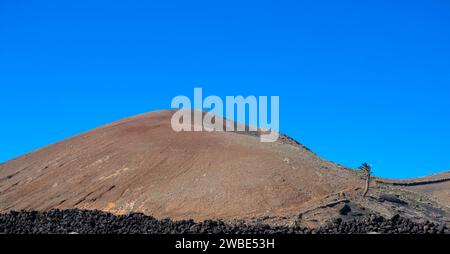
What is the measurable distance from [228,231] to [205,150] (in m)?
18.9

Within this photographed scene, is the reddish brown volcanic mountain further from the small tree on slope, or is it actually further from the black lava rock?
the black lava rock

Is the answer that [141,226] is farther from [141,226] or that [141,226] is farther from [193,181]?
[193,181]

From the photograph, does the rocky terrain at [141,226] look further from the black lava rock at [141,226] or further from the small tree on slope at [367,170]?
the small tree on slope at [367,170]

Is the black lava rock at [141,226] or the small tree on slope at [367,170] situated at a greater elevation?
the small tree on slope at [367,170]

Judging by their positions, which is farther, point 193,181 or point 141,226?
point 193,181

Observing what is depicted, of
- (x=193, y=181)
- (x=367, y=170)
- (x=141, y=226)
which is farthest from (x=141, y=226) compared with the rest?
(x=367, y=170)

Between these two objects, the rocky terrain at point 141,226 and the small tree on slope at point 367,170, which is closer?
the rocky terrain at point 141,226

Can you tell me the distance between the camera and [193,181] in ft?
124

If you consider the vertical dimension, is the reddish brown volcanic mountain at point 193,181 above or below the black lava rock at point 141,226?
above

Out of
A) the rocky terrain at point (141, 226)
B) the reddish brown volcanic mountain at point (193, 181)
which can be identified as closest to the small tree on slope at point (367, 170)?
the reddish brown volcanic mountain at point (193, 181)

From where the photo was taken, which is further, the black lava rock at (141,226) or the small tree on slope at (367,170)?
the small tree on slope at (367,170)

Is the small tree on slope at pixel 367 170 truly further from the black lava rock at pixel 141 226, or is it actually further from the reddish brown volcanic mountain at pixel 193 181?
the black lava rock at pixel 141 226

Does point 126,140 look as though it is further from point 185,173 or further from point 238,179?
point 238,179

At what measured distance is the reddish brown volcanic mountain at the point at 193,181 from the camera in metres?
34.9
